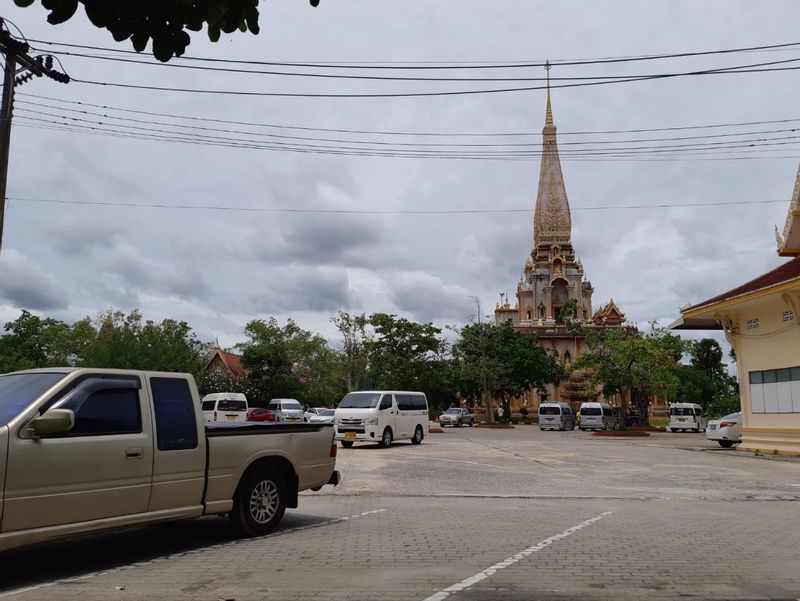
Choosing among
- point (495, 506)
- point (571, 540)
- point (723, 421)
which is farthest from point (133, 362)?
point (571, 540)

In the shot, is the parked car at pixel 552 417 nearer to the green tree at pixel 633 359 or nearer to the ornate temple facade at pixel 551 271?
the green tree at pixel 633 359

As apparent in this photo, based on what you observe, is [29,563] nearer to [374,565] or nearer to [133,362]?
[374,565]

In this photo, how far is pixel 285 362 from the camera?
5516cm

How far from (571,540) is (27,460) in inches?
231

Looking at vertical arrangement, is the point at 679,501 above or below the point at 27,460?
below

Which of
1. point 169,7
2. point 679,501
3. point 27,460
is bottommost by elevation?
point 679,501

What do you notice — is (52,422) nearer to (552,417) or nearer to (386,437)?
(386,437)

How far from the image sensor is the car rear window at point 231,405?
33531mm

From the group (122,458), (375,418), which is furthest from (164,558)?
(375,418)

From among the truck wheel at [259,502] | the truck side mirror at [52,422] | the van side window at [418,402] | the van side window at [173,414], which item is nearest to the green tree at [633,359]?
the van side window at [418,402]

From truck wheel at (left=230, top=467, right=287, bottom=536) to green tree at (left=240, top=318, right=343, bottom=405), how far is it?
151 ft

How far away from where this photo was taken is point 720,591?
19.9 ft

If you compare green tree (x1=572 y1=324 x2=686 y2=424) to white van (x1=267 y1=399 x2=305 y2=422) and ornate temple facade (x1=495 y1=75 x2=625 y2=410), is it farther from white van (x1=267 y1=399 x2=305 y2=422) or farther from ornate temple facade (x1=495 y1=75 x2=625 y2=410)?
ornate temple facade (x1=495 y1=75 x2=625 y2=410)

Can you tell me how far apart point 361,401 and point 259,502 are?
1684cm
